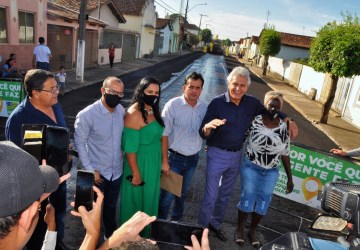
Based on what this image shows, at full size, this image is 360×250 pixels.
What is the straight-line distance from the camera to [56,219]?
349 centimetres

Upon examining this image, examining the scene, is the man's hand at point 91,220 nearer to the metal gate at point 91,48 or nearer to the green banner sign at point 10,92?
the green banner sign at point 10,92

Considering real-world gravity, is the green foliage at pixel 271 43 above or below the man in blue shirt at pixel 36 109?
above

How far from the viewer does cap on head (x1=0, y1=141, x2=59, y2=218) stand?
3.86 ft

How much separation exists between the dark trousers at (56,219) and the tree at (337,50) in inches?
421

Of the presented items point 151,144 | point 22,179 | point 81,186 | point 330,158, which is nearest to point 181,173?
point 151,144

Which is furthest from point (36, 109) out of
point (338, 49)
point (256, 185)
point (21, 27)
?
point (21, 27)

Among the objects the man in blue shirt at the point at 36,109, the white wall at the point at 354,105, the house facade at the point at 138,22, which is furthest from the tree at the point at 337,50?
the house facade at the point at 138,22

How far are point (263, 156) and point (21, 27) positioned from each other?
1390 cm

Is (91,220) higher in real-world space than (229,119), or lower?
lower

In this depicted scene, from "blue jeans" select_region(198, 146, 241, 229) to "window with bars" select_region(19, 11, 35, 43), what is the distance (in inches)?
524

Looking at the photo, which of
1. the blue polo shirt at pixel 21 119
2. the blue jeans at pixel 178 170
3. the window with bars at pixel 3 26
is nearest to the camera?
the blue polo shirt at pixel 21 119

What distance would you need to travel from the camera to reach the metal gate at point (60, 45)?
16.6m

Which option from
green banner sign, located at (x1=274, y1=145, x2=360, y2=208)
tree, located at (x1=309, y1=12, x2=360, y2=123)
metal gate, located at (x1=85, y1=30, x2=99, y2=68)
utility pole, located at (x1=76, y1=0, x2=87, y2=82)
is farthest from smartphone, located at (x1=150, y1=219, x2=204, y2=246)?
metal gate, located at (x1=85, y1=30, x2=99, y2=68)

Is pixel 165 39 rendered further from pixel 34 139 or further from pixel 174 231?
pixel 174 231
